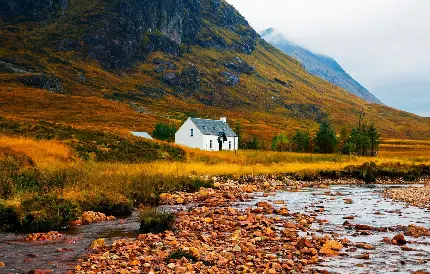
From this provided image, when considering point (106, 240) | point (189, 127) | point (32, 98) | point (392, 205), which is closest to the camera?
point (106, 240)

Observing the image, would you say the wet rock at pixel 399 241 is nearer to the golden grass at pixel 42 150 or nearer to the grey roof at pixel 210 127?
the golden grass at pixel 42 150

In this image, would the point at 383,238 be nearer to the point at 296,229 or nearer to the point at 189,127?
the point at 296,229

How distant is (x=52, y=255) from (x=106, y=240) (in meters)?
2.69

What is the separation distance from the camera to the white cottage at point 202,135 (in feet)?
285

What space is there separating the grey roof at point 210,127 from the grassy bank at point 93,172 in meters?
22.2

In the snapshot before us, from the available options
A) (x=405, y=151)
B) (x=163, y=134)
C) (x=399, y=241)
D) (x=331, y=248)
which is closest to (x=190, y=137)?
(x=163, y=134)

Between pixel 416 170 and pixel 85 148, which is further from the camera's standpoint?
pixel 416 170

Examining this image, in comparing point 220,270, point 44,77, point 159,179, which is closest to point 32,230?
point 220,270

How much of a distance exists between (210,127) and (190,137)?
5762mm

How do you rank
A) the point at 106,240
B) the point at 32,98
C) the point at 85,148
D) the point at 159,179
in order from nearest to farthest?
the point at 106,240, the point at 159,179, the point at 85,148, the point at 32,98

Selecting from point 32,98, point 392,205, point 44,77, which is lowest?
point 392,205

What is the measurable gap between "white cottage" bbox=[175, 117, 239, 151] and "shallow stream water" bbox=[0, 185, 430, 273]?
58.6 meters

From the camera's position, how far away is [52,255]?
1459cm

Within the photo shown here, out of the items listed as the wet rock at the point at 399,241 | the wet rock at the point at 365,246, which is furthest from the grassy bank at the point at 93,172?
the wet rock at the point at 399,241
